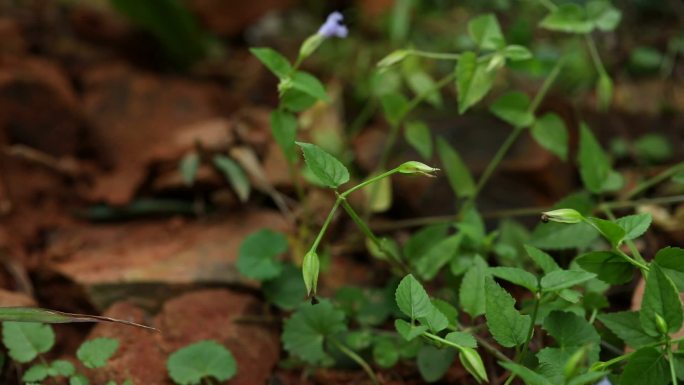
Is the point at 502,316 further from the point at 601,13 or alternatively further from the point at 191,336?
the point at 601,13

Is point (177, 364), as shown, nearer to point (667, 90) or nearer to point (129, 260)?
point (129, 260)

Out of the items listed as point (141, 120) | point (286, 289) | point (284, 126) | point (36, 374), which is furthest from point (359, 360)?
point (141, 120)

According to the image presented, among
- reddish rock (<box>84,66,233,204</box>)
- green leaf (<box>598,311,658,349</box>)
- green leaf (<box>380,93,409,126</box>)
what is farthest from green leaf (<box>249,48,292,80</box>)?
green leaf (<box>598,311,658,349</box>)

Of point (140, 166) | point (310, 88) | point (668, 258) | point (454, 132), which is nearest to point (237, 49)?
point (140, 166)

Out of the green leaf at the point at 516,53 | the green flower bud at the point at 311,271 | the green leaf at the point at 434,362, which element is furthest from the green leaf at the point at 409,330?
the green leaf at the point at 516,53

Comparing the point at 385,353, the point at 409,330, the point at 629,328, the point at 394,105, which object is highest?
the point at 394,105

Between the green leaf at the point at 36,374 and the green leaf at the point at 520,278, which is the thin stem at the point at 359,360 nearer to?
the green leaf at the point at 520,278
